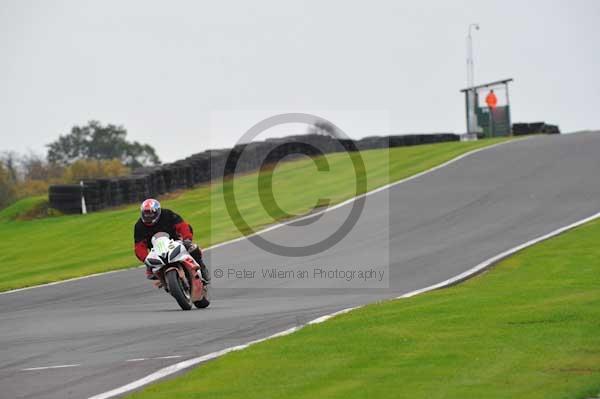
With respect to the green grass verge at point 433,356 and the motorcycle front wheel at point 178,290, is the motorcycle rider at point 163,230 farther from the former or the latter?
the green grass verge at point 433,356

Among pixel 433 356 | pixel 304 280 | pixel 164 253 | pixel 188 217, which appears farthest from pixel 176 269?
pixel 188 217

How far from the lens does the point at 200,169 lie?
39.0 meters

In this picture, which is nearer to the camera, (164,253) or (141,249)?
(164,253)

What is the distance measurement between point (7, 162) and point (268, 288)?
202ft

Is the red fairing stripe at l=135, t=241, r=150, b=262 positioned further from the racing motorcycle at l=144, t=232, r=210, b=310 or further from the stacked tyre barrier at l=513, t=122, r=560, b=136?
the stacked tyre barrier at l=513, t=122, r=560, b=136

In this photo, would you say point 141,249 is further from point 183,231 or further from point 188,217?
point 188,217

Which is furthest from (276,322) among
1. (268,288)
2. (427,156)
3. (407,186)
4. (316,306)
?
(427,156)

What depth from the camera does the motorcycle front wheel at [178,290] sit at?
15086mm

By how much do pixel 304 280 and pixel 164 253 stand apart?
12.9 ft

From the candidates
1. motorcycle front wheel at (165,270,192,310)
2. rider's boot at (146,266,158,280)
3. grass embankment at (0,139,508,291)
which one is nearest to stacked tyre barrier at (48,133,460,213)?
grass embankment at (0,139,508,291)

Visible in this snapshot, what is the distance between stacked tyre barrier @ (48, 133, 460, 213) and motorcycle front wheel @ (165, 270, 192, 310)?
20.2 m

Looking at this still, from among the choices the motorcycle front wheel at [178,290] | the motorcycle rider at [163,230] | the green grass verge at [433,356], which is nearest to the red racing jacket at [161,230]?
the motorcycle rider at [163,230]

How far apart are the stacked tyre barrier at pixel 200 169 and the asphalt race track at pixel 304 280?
919 centimetres

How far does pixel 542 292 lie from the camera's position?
43.7 ft
